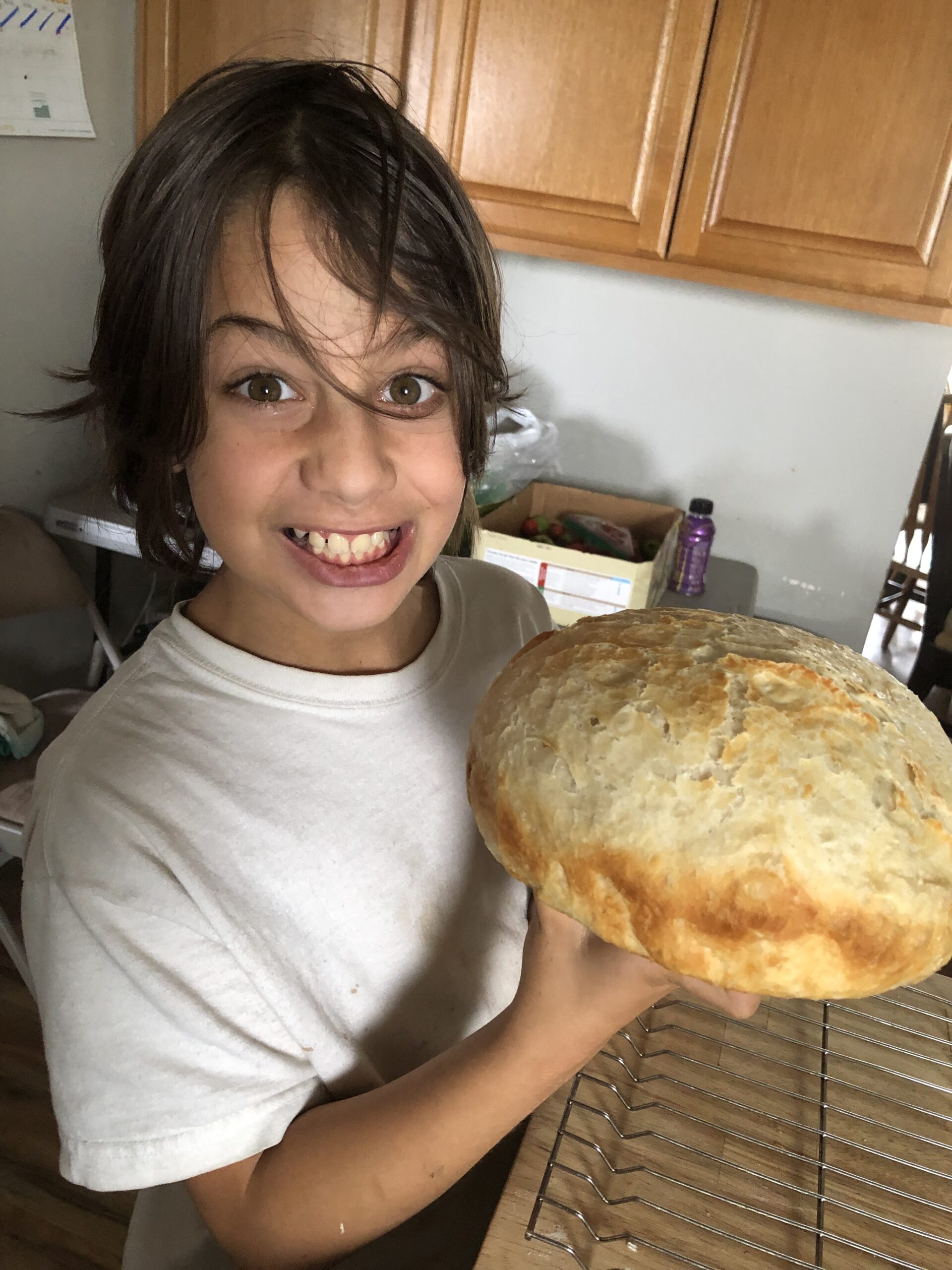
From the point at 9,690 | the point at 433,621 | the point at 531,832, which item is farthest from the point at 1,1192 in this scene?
the point at 531,832

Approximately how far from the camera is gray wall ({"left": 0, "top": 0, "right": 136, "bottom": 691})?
179 centimetres

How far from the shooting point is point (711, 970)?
433 mm

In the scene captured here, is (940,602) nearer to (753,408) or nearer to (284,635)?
(753,408)

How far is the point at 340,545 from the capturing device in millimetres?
644

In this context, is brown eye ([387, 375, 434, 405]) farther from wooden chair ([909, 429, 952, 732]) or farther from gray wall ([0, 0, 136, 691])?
wooden chair ([909, 429, 952, 732])

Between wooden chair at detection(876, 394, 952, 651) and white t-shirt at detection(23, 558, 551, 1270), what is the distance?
3.22m

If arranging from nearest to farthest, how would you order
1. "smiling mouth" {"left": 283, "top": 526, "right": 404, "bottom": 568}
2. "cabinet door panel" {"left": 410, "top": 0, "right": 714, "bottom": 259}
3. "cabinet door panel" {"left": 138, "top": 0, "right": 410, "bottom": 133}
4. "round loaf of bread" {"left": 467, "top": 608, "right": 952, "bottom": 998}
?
1. "round loaf of bread" {"left": 467, "top": 608, "right": 952, "bottom": 998}
2. "smiling mouth" {"left": 283, "top": 526, "right": 404, "bottom": 568}
3. "cabinet door panel" {"left": 410, "top": 0, "right": 714, "bottom": 259}
4. "cabinet door panel" {"left": 138, "top": 0, "right": 410, "bottom": 133}

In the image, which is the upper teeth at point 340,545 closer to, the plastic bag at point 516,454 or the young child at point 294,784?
the young child at point 294,784

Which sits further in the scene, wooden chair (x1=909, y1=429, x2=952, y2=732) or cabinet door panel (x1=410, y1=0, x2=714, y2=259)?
wooden chair (x1=909, y1=429, x2=952, y2=732)

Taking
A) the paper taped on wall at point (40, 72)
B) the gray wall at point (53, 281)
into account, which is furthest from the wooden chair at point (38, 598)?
the paper taped on wall at point (40, 72)

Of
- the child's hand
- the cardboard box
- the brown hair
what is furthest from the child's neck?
the cardboard box

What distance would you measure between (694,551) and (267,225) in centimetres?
142

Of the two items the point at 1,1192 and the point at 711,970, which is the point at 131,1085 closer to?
the point at 711,970

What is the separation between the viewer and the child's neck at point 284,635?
2.36 ft
